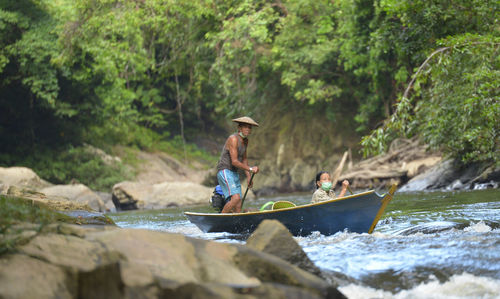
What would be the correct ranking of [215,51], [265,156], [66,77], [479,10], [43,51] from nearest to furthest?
[479,10] → [43,51] → [66,77] → [215,51] → [265,156]

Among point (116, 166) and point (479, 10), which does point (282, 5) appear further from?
point (479, 10)

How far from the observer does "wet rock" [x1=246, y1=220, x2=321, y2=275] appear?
14.8 ft

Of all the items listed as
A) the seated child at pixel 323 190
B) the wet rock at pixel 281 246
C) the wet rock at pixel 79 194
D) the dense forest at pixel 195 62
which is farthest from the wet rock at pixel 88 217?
the wet rock at pixel 79 194

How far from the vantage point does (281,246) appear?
4535mm

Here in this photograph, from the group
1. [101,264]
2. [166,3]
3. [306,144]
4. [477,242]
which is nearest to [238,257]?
Result: [101,264]

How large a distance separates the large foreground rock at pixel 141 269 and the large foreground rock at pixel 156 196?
14.7m

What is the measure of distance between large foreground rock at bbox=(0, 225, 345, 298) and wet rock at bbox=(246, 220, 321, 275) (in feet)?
1.00

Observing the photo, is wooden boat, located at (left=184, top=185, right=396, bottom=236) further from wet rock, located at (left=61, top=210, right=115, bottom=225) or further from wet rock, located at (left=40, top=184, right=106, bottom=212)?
wet rock, located at (left=40, top=184, right=106, bottom=212)

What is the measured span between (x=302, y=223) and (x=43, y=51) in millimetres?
14907

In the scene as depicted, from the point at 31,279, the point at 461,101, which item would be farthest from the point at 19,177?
the point at 31,279

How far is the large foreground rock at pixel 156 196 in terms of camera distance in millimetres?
18750

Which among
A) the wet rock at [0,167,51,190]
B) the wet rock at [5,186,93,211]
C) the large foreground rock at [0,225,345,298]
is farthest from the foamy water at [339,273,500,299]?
the wet rock at [0,167,51,190]

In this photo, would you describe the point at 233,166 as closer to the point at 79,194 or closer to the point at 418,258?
the point at 418,258

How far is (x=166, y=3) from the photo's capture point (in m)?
22.0
